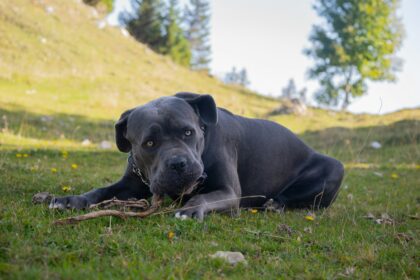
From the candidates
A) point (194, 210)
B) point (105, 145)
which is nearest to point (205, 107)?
point (194, 210)

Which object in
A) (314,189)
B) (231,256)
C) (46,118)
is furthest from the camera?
(46,118)

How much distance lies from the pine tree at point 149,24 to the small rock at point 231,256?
1789 inches

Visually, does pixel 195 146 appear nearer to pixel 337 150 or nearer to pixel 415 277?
pixel 415 277

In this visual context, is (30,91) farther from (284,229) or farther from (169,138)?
(284,229)

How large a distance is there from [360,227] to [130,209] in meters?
2.42

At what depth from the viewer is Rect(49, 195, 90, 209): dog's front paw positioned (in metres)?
4.50

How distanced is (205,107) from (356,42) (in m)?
36.0

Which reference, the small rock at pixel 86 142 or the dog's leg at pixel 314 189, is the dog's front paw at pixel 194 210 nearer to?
the dog's leg at pixel 314 189

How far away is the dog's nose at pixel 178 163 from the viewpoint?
4.22 m

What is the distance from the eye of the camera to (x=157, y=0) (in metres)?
47.1

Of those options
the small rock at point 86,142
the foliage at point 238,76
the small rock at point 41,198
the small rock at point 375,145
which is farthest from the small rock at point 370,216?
the foliage at point 238,76

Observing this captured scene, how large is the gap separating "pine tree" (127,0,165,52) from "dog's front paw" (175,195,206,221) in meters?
44.1

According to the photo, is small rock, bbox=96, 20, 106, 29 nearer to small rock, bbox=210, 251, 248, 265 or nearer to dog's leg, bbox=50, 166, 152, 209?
dog's leg, bbox=50, 166, 152, 209

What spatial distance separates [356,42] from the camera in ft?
125
